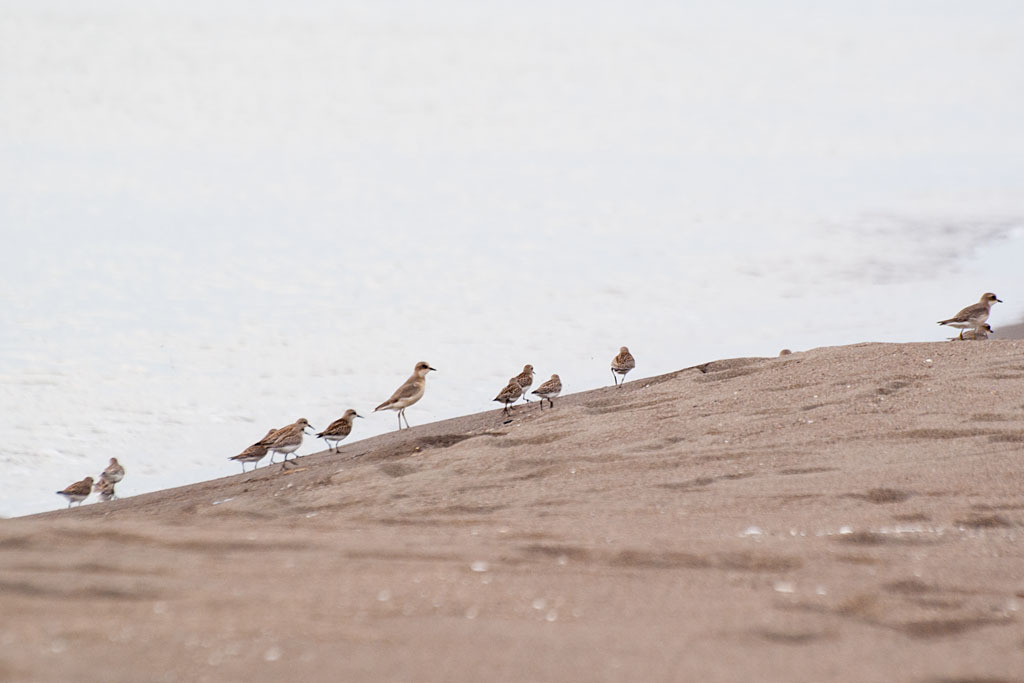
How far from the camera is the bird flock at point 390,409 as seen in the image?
8938mm

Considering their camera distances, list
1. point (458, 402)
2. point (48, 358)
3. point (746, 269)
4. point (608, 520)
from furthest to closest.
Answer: point (746, 269)
point (48, 358)
point (458, 402)
point (608, 520)

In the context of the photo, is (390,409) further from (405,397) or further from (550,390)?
(550,390)

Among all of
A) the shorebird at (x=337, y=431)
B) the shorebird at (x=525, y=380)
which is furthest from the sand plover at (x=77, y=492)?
the shorebird at (x=525, y=380)

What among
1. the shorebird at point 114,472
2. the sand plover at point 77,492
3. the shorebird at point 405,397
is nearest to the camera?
the sand plover at point 77,492

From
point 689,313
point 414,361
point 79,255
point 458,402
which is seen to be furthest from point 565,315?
point 79,255

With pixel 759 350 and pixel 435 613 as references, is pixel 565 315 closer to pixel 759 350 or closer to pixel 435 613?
pixel 759 350

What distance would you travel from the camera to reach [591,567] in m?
4.20

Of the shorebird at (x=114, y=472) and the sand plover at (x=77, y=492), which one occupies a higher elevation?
the shorebird at (x=114, y=472)

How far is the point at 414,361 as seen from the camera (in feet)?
41.9

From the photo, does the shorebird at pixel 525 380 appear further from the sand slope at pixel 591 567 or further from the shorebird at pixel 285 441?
the sand slope at pixel 591 567

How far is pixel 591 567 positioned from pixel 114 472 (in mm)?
5904

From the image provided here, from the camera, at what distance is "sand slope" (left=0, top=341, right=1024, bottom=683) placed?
10.6 ft

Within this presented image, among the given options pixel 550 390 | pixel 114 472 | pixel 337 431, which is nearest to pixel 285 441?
pixel 337 431

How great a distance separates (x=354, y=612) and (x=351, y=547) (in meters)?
0.77
